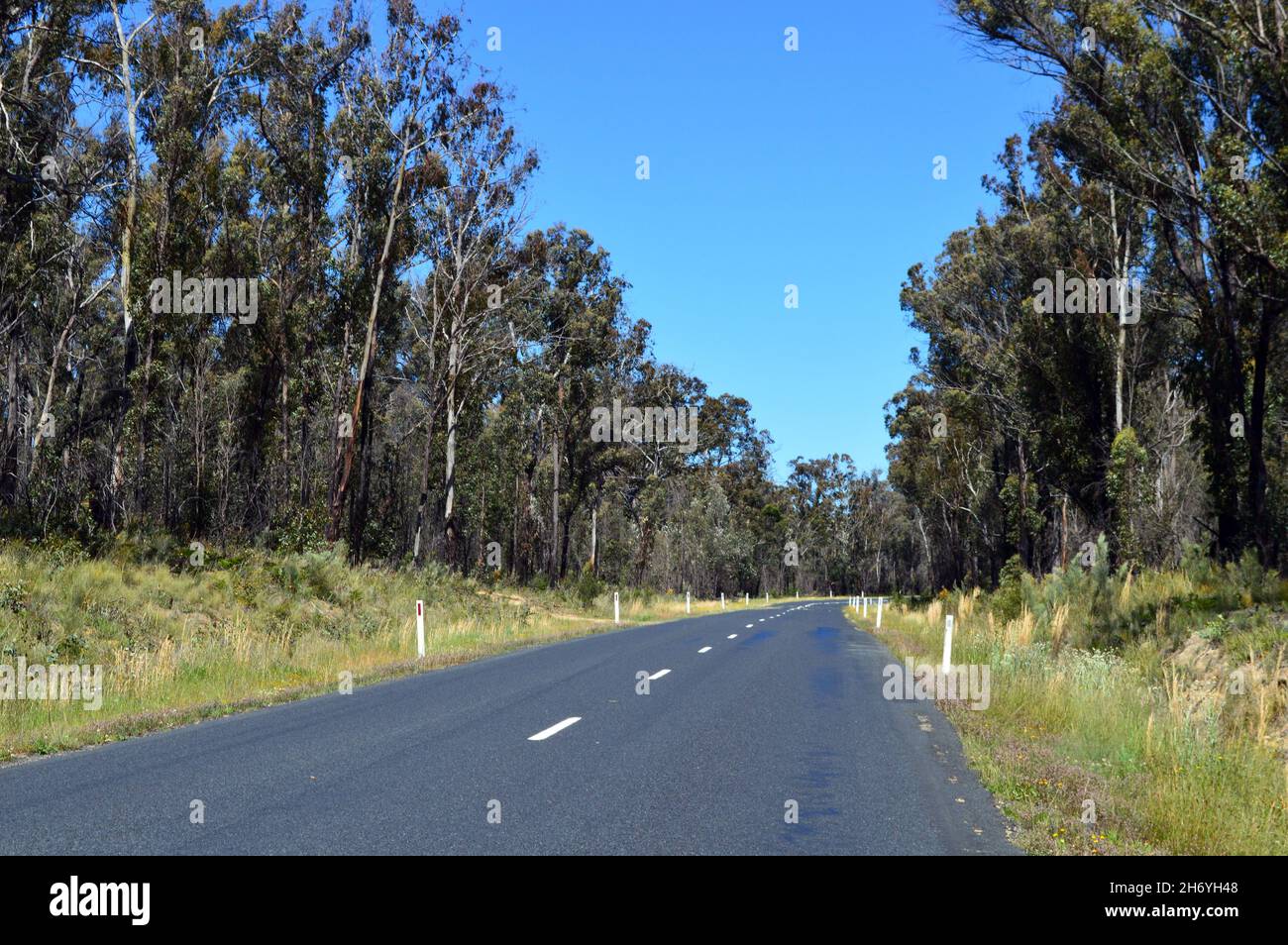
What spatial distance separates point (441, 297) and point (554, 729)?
3018cm

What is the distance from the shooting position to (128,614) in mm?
16188

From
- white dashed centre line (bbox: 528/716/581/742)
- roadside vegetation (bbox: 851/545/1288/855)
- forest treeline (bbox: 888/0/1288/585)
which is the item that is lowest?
white dashed centre line (bbox: 528/716/581/742)

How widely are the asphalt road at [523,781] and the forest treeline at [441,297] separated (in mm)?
12043

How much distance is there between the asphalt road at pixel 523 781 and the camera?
5801 mm

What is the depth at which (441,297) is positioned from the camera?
37750mm

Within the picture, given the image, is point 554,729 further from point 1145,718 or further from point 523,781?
point 1145,718

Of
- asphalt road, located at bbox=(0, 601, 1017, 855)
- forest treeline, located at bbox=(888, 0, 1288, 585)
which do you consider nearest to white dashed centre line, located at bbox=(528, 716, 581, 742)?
asphalt road, located at bbox=(0, 601, 1017, 855)

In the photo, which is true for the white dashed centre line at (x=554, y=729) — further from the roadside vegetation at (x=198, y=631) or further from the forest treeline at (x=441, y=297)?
the forest treeline at (x=441, y=297)

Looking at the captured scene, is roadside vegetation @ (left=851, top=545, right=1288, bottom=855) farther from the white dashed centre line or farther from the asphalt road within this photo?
the white dashed centre line

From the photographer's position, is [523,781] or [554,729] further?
[554,729]

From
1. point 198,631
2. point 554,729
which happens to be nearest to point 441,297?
point 198,631

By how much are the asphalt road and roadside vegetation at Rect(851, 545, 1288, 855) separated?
0.52 m

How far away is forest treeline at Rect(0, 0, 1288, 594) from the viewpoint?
2066 centimetres
